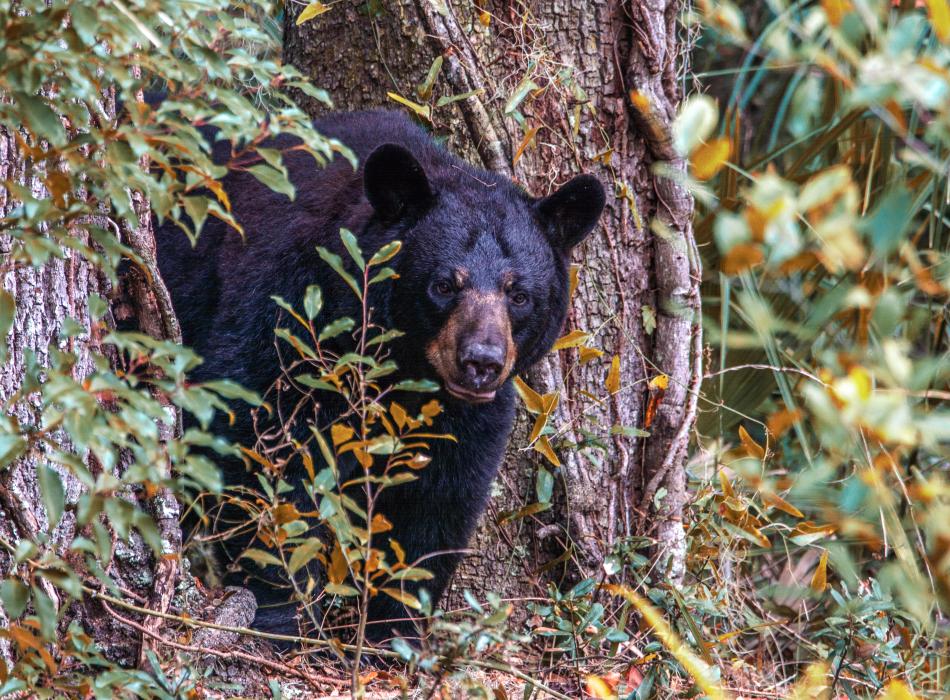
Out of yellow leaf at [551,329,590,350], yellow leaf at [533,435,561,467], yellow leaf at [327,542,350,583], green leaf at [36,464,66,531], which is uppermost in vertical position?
green leaf at [36,464,66,531]

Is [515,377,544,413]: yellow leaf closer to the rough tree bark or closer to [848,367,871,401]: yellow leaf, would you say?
the rough tree bark

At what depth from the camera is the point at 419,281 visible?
379 cm

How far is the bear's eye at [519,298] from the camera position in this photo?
3.84 meters

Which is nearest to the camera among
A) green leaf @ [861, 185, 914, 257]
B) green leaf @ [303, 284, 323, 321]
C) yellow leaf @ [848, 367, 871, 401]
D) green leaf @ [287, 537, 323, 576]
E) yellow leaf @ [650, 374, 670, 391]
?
green leaf @ [861, 185, 914, 257]

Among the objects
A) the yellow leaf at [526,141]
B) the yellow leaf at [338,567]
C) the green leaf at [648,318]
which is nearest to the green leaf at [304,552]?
the yellow leaf at [338,567]

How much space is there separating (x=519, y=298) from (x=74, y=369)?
162 centimetres

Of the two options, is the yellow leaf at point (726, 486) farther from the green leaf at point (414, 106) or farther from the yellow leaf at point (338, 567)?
the green leaf at point (414, 106)

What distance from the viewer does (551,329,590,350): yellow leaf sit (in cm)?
399

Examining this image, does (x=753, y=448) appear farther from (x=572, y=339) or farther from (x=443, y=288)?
(x=443, y=288)

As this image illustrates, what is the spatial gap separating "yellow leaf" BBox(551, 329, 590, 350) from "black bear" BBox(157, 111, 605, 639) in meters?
0.05

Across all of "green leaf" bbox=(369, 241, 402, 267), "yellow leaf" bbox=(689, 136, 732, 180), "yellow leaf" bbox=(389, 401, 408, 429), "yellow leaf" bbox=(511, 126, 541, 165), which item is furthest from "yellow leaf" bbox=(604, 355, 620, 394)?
"yellow leaf" bbox=(689, 136, 732, 180)

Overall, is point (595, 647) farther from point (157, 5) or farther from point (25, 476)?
point (157, 5)

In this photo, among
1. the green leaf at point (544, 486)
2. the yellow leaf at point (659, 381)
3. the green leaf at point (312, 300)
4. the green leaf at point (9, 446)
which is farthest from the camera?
the yellow leaf at point (659, 381)

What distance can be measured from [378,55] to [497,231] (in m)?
1.01
